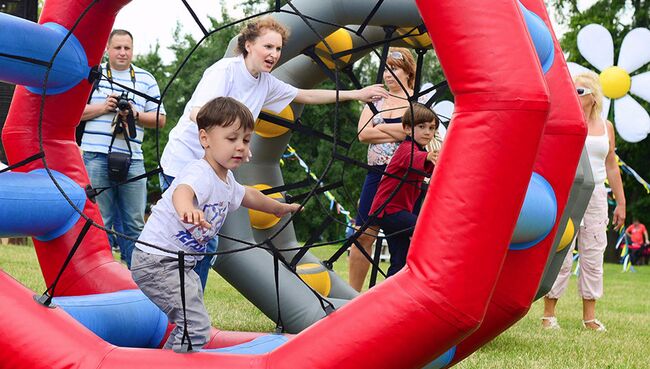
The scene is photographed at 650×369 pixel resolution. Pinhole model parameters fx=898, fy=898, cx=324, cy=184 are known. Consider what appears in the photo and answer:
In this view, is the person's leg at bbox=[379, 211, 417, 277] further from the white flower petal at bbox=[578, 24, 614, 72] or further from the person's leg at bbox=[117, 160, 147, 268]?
the white flower petal at bbox=[578, 24, 614, 72]

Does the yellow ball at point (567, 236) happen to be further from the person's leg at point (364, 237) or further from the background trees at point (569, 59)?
the background trees at point (569, 59)

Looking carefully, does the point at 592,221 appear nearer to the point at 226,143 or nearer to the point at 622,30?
the point at 226,143

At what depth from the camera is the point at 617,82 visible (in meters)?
10.8

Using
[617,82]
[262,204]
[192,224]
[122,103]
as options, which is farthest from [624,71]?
[192,224]

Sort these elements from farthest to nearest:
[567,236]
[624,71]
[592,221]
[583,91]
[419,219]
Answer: [624,71], [592,221], [583,91], [567,236], [419,219]

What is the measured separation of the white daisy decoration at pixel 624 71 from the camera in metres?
10.7

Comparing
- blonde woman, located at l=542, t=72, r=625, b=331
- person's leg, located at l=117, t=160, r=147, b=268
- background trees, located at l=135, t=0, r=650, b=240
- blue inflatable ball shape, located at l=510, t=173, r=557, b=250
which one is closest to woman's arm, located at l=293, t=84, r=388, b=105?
blue inflatable ball shape, located at l=510, t=173, r=557, b=250

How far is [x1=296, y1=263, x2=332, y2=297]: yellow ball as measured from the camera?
4477 millimetres

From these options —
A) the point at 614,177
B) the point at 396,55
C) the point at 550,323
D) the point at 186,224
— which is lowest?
the point at 550,323

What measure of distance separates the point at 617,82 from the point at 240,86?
832 centimetres

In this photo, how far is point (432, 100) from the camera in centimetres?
441

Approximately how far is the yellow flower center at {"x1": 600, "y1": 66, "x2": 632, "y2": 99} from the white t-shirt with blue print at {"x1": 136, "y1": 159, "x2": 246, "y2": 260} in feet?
29.3

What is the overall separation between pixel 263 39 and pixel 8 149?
3.45 ft

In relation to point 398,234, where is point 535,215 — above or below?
above
